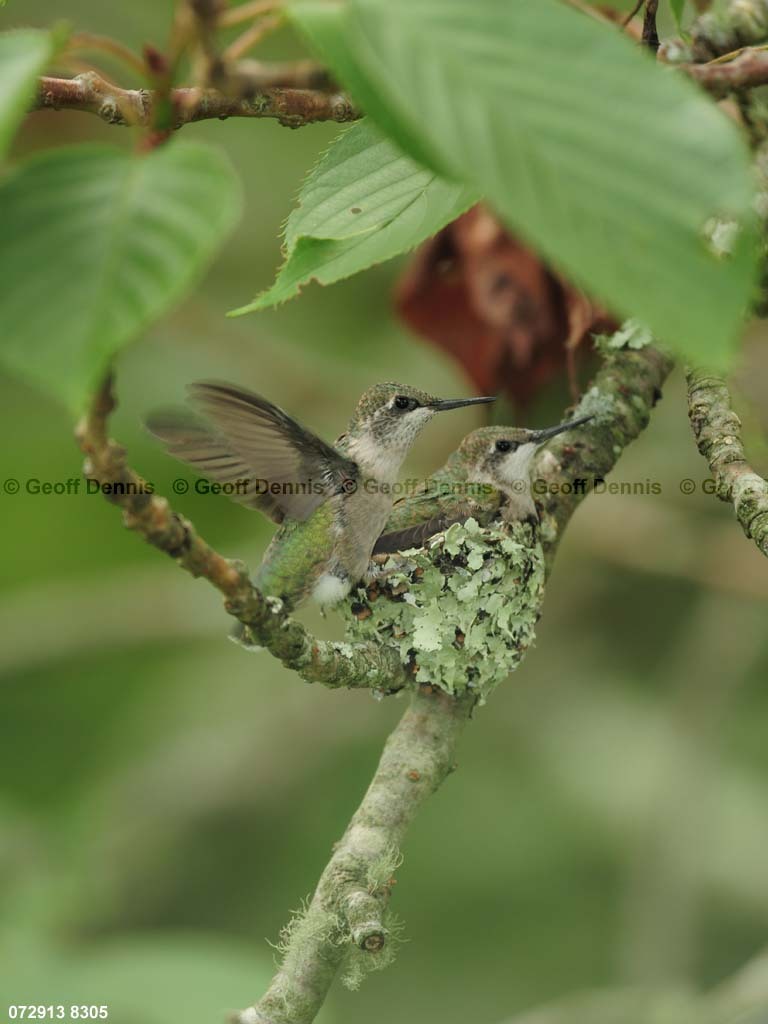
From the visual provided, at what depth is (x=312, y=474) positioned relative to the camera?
348 centimetres

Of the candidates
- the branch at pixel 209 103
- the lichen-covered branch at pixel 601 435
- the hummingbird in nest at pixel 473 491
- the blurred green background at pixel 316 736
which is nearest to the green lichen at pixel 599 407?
the lichen-covered branch at pixel 601 435

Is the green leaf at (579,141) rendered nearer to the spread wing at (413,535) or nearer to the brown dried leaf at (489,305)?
the brown dried leaf at (489,305)

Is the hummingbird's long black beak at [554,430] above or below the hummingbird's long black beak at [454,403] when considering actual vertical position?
below

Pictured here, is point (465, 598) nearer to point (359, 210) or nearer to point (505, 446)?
point (505, 446)

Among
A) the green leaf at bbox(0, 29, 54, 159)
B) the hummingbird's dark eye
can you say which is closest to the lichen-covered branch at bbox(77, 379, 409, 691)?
the green leaf at bbox(0, 29, 54, 159)

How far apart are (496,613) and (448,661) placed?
582 millimetres

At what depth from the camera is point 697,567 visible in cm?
528

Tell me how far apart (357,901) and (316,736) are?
337 centimetres

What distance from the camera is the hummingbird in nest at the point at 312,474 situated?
3016 mm

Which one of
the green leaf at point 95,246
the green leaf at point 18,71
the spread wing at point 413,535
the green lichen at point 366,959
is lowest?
the green lichen at point 366,959

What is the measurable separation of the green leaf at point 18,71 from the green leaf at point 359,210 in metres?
0.80

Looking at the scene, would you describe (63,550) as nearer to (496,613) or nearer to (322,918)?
(496,613)

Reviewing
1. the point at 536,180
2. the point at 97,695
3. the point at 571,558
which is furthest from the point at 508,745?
the point at 536,180

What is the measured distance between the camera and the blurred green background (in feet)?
17.0
